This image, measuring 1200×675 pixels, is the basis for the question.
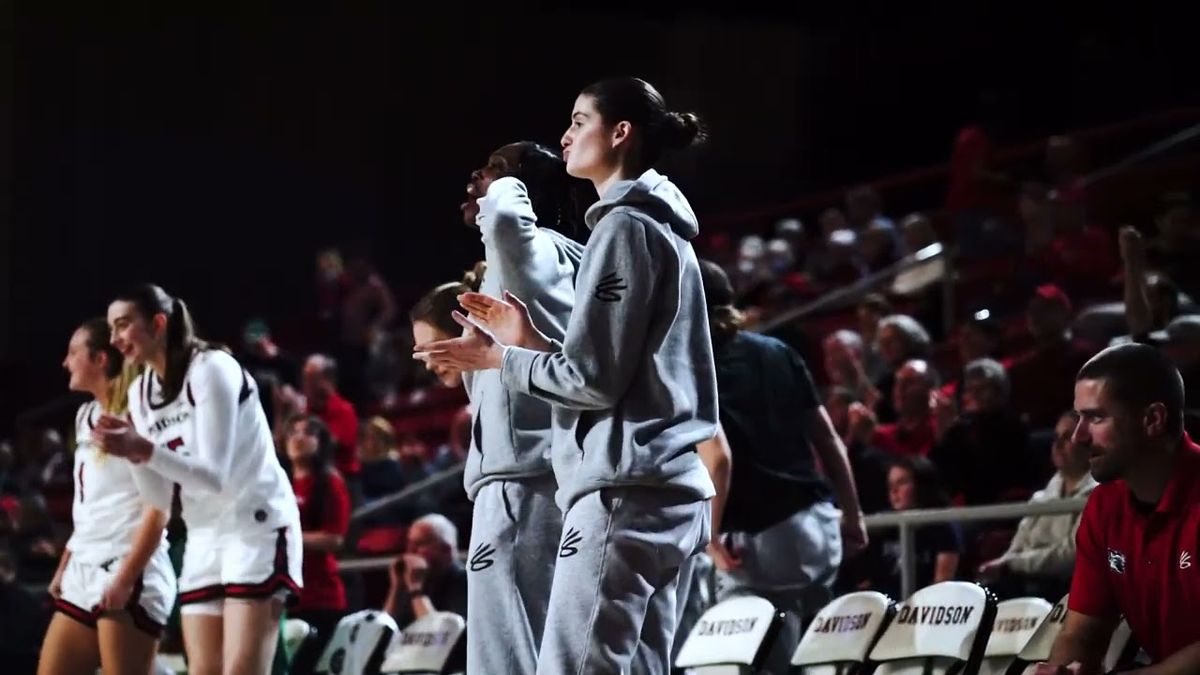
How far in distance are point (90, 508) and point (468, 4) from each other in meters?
12.9

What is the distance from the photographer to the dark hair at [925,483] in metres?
6.94

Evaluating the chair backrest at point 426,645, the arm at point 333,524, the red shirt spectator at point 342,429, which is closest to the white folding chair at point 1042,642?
the chair backrest at point 426,645

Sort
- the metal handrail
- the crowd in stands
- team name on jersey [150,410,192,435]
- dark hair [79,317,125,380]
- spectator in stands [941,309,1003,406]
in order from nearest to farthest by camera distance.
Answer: team name on jersey [150,410,192,435] → the metal handrail → dark hair [79,317,125,380] → the crowd in stands → spectator in stands [941,309,1003,406]

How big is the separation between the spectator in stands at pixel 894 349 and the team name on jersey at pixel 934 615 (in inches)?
136

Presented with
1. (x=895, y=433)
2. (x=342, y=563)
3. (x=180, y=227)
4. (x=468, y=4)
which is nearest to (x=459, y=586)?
(x=342, y=563)

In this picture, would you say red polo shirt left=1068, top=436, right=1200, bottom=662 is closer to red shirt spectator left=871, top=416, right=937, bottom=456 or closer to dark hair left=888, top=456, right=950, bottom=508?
dark hair left=888, top=456, right=950, bottom=508

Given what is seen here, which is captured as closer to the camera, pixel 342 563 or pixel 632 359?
pixel 632 359

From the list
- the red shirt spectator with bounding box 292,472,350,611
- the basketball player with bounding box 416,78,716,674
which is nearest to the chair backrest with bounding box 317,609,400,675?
the red shirt spectator with bounding box 292,472,350,611

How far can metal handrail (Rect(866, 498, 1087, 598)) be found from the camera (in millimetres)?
5703

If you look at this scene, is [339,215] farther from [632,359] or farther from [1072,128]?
[632,359]

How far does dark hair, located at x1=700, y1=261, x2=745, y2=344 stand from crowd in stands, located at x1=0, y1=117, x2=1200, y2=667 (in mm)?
1065

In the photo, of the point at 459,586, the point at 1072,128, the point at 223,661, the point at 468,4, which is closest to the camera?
the point at 223,661

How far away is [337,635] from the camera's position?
718 cm

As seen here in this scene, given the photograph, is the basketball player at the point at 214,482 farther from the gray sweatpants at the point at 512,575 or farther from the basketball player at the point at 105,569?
the gray sweatpants at the point at 512,575
